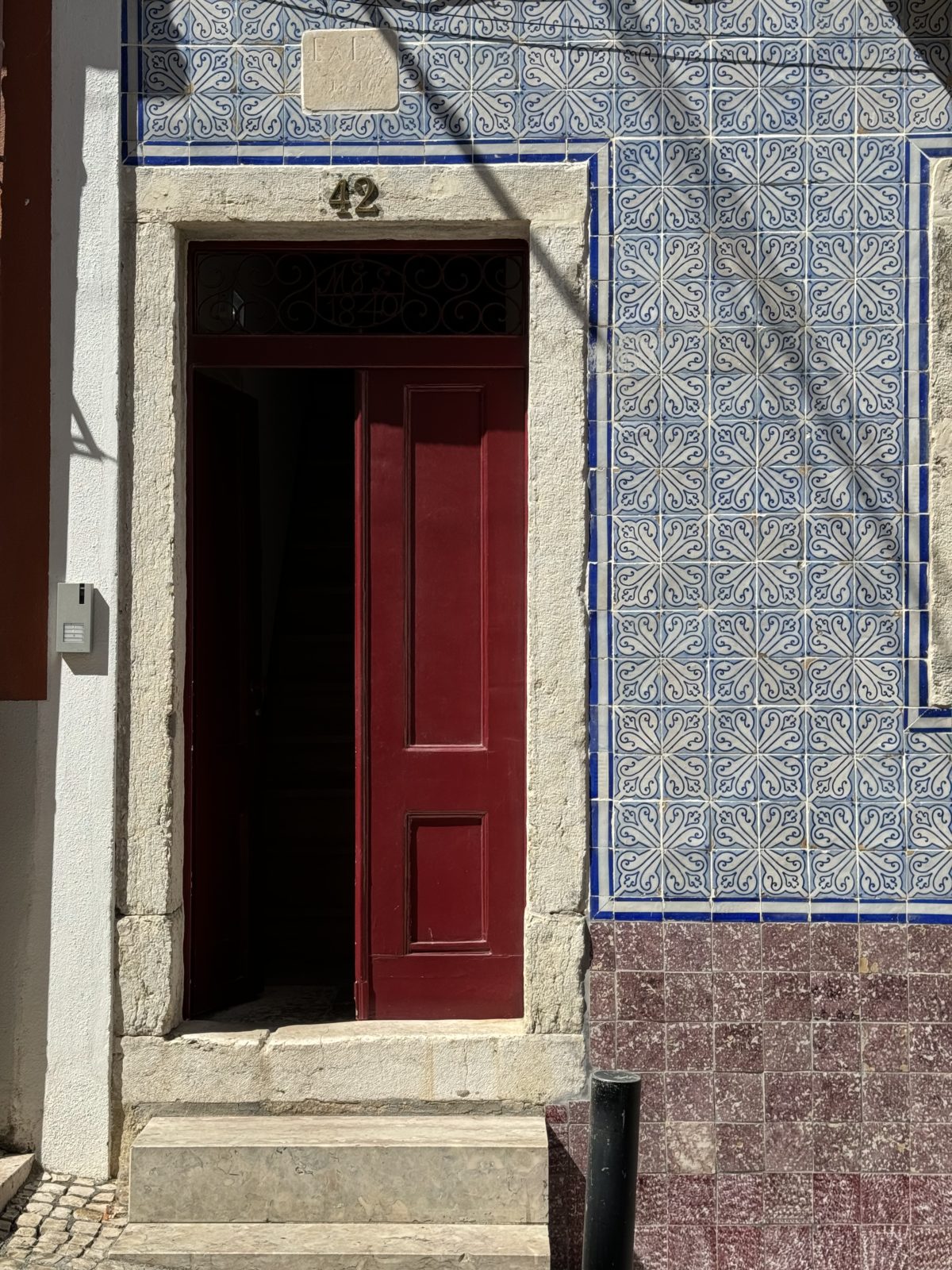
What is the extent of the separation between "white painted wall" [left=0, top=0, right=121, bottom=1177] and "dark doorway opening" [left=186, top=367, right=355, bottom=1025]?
0.34 m

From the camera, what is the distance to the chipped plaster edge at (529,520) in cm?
430

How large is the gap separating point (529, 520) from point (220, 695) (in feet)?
4.48

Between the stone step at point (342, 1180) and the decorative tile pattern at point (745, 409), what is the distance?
854 millimetres

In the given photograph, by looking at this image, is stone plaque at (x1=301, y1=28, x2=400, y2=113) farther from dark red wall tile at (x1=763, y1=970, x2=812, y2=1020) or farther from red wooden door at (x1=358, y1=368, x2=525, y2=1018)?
A: dark red wall tile at (x1=763, y1=970, x2=812, y2=1020)

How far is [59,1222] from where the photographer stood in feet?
13.6

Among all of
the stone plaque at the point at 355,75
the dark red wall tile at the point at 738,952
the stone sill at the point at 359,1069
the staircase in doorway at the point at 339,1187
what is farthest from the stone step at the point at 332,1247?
the stone plaque at the point at 355,75

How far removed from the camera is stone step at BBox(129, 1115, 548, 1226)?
4023mm

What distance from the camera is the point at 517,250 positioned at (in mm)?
4492

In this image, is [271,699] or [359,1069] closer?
[359,1069]

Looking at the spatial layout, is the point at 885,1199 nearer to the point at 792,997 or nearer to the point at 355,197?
the point at 792,997

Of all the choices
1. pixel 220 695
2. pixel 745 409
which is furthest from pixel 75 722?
pixel 745 409

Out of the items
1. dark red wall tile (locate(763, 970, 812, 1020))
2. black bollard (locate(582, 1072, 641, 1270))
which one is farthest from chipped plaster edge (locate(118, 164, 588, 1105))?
black bollard (locate(582, 1072, 641, 1270))

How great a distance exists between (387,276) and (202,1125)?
280 centimetres

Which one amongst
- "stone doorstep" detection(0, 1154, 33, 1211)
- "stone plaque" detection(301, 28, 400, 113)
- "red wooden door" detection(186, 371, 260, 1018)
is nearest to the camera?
"stone doorstep" detection(0, 1154, 33, 1211)
